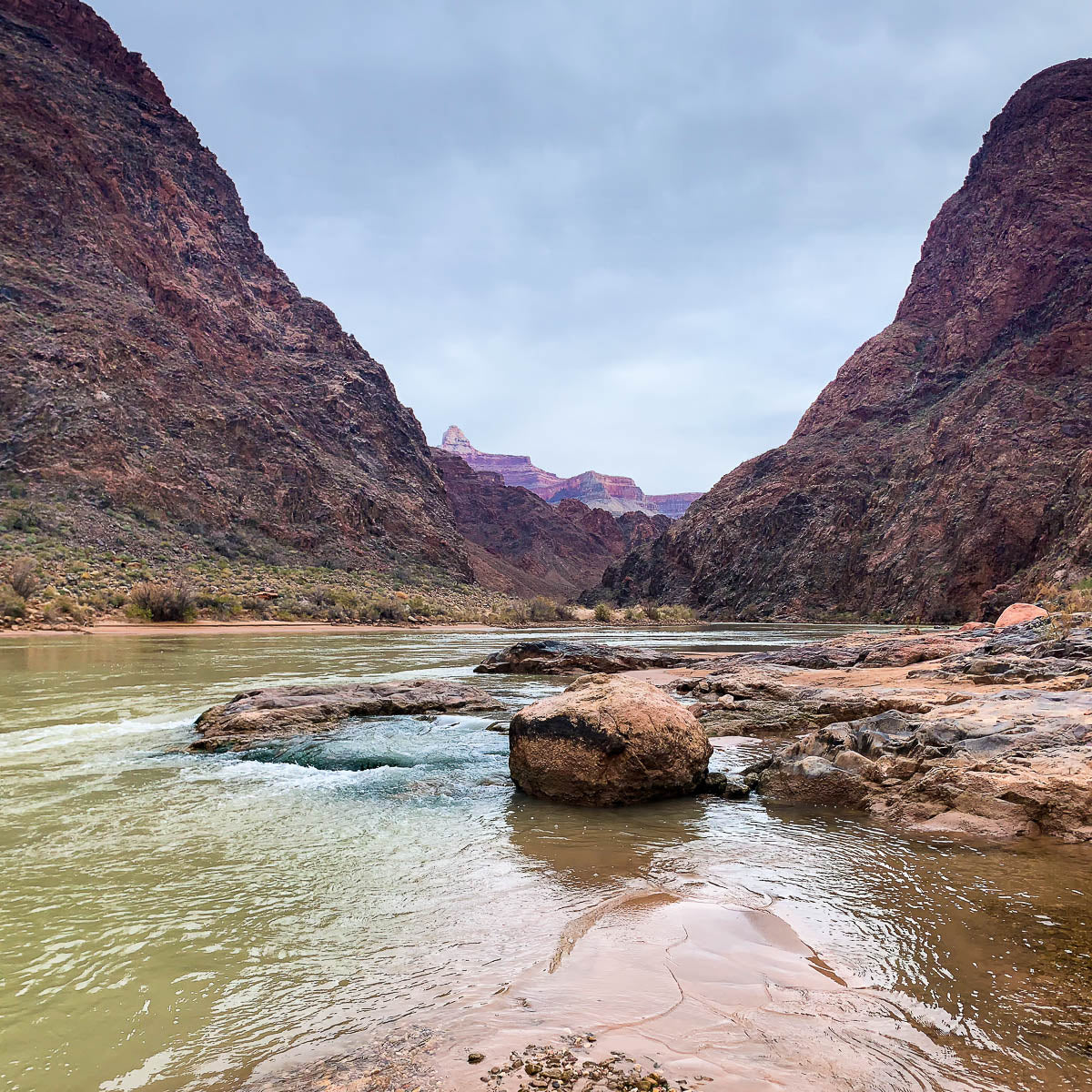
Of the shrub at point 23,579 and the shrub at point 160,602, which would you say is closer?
the shrub at point 23,579

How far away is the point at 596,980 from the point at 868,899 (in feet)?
7.19

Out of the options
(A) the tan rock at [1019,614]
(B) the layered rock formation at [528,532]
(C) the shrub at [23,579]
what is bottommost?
(A) the tan rock at [1019,614]

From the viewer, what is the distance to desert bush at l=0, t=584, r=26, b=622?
29777 mm

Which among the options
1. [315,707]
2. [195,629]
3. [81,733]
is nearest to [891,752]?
[315,707]

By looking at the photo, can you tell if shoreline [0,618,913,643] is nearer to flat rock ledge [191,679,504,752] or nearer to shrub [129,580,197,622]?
shrub [129,580,197,622]

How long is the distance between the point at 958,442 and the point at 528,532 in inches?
4935

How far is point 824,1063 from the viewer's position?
262 centimetres

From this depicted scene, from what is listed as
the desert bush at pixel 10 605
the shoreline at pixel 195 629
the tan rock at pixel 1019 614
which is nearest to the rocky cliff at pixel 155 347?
the shoreline at pixel 195 629

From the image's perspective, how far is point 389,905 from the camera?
4.52 m

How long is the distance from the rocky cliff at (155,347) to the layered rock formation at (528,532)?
66627mm

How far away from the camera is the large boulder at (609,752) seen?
728 cm

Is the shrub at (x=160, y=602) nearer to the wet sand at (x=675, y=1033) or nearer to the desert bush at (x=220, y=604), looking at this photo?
the desert bush at (x=220, y=604)

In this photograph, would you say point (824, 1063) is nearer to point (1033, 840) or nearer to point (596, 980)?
point (596, 980)

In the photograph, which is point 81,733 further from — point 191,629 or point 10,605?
point 191,629
